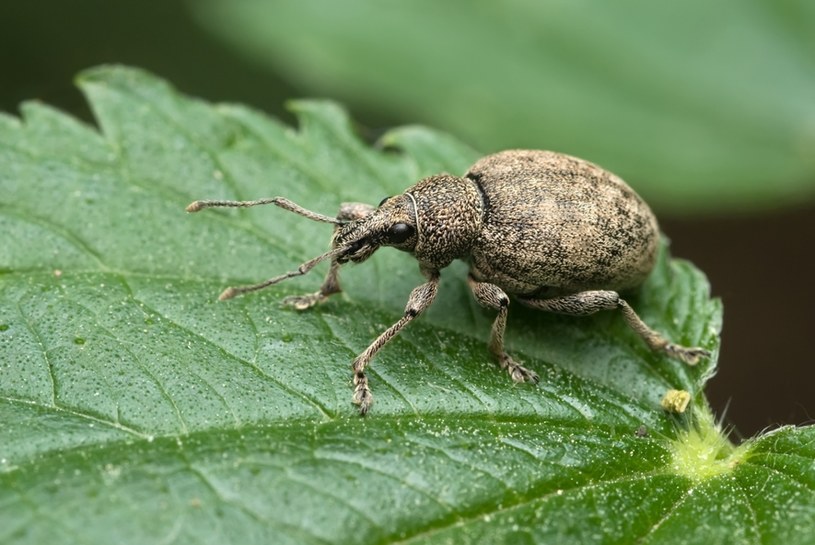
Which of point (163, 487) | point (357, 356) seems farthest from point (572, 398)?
point (163, 487)

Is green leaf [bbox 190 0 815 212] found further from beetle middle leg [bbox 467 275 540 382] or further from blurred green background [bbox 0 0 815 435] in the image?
beetle middle leg [bbox 467 275 540 382]

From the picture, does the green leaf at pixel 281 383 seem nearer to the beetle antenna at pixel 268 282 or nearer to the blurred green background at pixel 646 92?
the beetle antenna at pixel 268 282

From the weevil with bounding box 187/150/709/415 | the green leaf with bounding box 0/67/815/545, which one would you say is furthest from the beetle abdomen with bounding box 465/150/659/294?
the green leaf with bounding box 0/67/815/545

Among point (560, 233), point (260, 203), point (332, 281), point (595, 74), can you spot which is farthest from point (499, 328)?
point (595, 74)

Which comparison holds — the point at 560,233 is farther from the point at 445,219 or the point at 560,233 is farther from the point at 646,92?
the point at 646,92

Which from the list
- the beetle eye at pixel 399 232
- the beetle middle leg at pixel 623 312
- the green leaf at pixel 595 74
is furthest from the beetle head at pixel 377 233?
the green leaf at pixel 595 74
